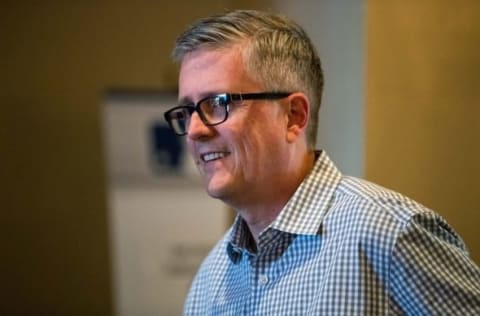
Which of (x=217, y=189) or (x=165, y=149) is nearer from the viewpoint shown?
(x=217, y=189)

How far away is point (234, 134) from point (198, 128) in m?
0.06

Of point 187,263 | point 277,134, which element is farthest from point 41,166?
point 277,134

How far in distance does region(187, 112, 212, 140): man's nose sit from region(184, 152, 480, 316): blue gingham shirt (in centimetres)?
19

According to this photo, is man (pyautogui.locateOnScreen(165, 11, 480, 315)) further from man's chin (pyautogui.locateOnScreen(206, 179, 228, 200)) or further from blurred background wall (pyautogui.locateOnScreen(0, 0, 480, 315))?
blurred background wall (pyautogui.locateOnScreen(0, 0, 480, 315))

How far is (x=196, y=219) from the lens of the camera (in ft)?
8.60

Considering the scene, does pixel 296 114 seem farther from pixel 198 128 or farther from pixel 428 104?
pixel 428 104

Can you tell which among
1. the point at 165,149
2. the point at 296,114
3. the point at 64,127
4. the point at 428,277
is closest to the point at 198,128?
the point at 296,114

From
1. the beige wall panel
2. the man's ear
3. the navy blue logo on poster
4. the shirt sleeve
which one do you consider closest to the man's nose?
the man's ear

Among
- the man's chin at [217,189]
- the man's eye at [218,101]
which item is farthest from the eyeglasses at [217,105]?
the man's chin at [217,189]

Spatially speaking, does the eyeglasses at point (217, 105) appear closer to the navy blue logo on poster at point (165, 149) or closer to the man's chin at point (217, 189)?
the man's chin at point (217, 189)

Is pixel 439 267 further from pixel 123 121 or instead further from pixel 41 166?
pixel 41 166

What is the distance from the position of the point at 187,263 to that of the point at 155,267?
15 cm

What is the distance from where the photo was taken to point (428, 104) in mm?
1416

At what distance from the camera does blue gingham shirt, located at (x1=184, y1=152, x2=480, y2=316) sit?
0.78 metres
